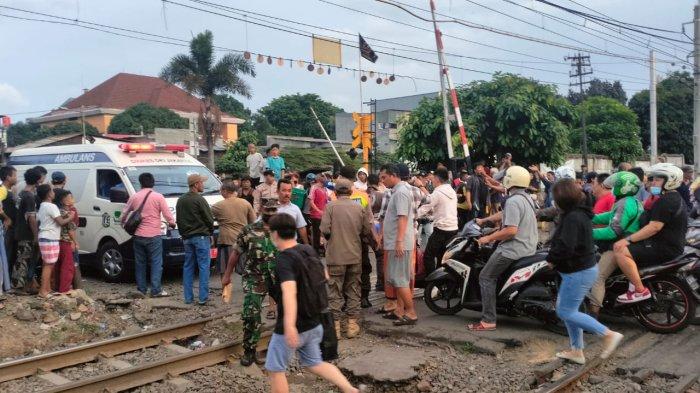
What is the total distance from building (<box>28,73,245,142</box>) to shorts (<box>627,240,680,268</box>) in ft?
197

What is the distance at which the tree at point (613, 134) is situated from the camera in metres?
48.0

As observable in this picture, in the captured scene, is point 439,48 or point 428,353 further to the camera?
point 439,48

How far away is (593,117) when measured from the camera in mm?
53906

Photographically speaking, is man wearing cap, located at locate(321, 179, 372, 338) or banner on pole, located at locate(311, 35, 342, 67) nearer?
man wearing cap, located at locate(321, 179, 372, 338)

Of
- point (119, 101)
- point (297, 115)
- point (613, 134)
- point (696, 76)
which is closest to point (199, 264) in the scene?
point (696, 76)

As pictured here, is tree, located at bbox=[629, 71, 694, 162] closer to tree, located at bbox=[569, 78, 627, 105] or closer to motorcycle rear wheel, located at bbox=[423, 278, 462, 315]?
tree, located at bbox=[569, 78, 627, 105]

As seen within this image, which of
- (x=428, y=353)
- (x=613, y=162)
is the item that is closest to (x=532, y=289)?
(x=428, y=353)

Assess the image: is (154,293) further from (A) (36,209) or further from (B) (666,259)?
(B) (666,259)

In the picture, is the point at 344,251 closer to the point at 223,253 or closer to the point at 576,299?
the point at 576,299

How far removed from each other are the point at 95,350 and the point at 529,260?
15.4ft

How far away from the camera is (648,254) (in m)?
6.88

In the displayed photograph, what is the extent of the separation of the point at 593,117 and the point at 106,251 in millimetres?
50126

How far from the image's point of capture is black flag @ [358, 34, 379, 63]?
55.7ft

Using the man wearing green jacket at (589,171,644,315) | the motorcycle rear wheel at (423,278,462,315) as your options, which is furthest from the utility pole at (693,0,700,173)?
the motorcycle rear wheel at (423,278,462,315)
